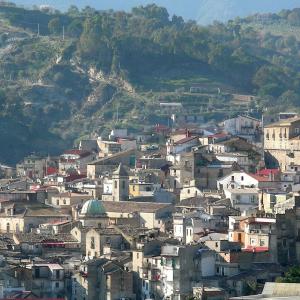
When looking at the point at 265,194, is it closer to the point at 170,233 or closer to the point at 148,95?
the point at 170,233

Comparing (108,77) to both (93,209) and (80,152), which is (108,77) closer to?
(80,152)

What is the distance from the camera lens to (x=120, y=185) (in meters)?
98.2

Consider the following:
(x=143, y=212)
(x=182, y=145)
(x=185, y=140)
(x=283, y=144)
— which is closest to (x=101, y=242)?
(x=143, y=212)

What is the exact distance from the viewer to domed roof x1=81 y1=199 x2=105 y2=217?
91625mm

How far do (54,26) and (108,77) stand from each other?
52.2ft

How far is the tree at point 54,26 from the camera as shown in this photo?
162500mm

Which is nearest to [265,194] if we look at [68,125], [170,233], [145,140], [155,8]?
[170,233]

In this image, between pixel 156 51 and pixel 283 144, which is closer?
pixel 283 144

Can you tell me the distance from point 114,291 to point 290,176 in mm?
20518

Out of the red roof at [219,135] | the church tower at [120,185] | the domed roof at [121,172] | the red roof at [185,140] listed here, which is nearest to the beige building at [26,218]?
the church tower at [120,185]

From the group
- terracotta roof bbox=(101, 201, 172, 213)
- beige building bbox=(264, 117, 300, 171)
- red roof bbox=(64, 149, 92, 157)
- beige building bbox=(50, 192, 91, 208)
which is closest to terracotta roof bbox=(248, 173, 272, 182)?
beige building bbox=(264, 117, 300, 171)

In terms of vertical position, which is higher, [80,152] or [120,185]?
[80,152]

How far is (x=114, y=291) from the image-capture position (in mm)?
80625

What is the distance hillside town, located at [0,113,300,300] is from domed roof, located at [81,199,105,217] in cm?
7
